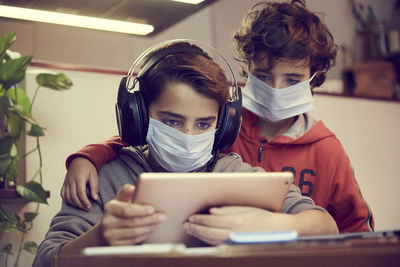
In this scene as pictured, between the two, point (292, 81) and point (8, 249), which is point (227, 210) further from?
point (8, 249)

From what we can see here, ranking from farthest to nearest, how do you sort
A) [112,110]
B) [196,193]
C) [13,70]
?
[112,110] < [13,70] < [196,193]

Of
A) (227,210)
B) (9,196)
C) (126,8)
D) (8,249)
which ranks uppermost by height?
(126,8)

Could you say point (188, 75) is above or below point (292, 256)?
above

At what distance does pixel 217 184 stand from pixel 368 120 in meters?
1.93

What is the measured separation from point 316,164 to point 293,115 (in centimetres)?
16

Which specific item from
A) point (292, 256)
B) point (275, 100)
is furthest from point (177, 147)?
point (292, 256)

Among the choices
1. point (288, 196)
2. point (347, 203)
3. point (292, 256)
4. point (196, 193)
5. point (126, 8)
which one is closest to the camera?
point (292, 256)

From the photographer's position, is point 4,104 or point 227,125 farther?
point 4,104

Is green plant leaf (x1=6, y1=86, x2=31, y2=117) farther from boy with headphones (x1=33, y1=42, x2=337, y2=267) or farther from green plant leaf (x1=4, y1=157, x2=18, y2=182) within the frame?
boy with headphones (x1=33, y1=42, x2=337, y2=267)

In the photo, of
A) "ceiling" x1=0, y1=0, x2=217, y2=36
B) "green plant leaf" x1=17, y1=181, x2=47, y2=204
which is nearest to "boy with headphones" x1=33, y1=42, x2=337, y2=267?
"green plant leaf" x1=17, y1=181, x2=47, y2=204

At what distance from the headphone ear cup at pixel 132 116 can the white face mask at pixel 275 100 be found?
496 millimetres

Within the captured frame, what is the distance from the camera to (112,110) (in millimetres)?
1859

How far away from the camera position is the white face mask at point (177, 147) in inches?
41.8

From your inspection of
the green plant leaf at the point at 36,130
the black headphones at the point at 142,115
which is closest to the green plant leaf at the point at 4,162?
the green plant leaf at the point at 36,130
